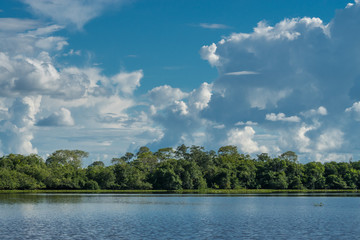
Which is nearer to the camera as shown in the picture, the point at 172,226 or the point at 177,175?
the point at 172,226

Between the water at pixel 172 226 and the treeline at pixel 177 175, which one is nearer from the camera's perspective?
the water at pixel 172 226

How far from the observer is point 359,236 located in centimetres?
4206

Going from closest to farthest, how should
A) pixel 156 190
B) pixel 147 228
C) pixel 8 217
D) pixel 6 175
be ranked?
1. pixel 147 228
2. pixel 8 217
3. pixel 6 175
4. pixel 156 190

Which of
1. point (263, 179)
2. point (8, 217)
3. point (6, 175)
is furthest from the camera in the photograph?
point (263, 179)

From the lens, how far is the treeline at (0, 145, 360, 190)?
504 ft

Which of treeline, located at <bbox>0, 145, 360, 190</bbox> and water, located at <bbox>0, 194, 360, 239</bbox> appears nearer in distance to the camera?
water, located at <bbox>0, 194, 360, 239</bbox>

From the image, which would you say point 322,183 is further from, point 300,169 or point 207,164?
point 207,164

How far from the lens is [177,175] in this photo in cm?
16238

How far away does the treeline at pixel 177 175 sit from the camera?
15350 centimetres

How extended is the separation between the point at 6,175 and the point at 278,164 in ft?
364

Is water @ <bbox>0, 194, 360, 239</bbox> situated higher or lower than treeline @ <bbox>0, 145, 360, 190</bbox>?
lower

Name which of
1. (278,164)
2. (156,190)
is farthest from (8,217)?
(278,164)

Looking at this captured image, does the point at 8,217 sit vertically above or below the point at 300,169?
below

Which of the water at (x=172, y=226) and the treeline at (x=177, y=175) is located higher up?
the treeline at (x=177, y=175)
